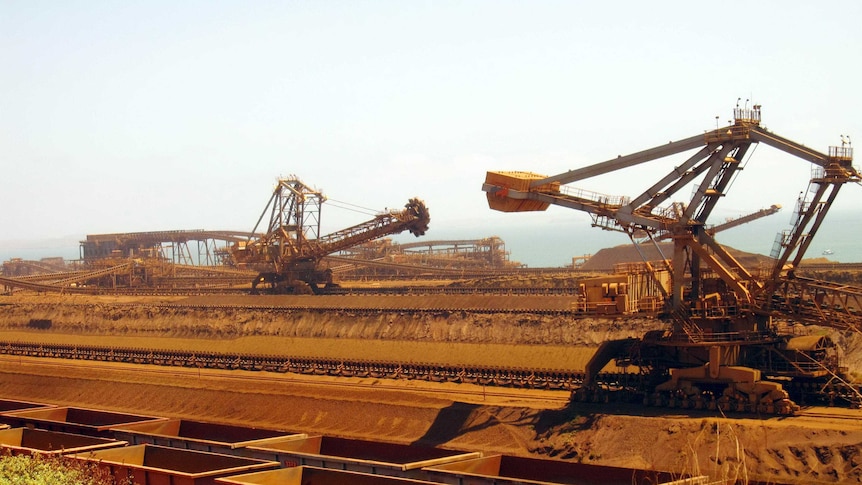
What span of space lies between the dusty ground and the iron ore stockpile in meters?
0.12

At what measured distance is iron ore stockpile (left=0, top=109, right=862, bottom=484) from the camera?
2634cm

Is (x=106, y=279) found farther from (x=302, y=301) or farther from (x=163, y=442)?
(x=163, y=442)

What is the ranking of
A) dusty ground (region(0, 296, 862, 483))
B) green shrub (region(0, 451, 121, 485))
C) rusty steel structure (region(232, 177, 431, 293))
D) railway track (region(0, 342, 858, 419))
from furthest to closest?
rusty steel structure (region(232, 177, 431, 293)), railway track (region(0, 342, 858, 419)), dusty ground (region(0, 296, 862, 483)), green shrub (region(0, 451, 121, 485))

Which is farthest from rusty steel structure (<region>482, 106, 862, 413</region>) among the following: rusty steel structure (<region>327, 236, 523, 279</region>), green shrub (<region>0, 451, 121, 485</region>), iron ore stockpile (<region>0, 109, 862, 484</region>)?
rusty steel structure (<region>327, 236, 523, 279</region>)

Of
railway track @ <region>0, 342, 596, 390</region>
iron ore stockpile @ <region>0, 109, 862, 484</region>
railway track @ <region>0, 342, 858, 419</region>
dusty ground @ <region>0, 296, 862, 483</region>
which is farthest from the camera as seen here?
railway track @ <region>0, 342, 596, 390</region>

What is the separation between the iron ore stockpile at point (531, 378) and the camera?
26.3 meters

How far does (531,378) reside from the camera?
43.9 meters

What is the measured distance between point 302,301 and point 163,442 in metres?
47.7

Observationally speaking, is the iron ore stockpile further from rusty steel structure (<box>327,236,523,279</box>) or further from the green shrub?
rusty steel structure (<box>327,236,523,279</box>)

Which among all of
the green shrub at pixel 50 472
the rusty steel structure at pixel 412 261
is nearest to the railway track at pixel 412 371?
the green shrub at pixel 50 472

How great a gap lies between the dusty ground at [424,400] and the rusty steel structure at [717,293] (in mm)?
1944

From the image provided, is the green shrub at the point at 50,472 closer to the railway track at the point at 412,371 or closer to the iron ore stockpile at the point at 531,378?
the iron ore stockpile at the point at 531,378

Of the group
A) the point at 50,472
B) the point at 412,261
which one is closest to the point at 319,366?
the point at 50,472

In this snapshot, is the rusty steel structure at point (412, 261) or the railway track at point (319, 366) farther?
the rusty steel structure at point (412, 261)
